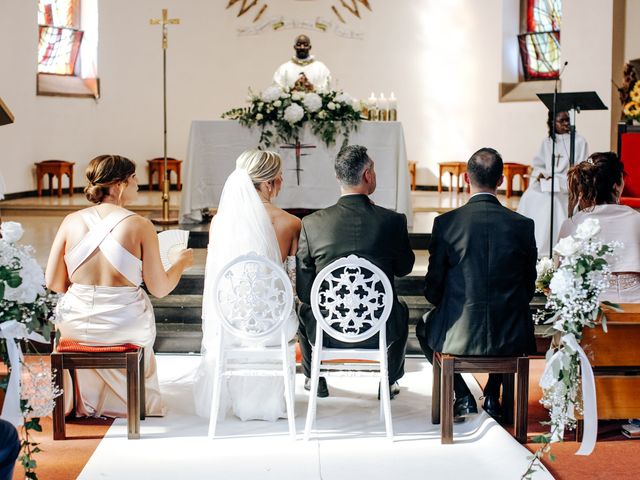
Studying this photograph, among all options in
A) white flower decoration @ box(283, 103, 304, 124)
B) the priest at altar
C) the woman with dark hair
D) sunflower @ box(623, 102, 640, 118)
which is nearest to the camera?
the woman with dark hair

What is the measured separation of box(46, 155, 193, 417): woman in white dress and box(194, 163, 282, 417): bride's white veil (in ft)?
0.96

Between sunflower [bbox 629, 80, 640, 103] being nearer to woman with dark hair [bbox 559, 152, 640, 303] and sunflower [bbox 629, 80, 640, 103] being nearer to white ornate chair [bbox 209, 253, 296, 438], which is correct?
woman with dark hair [bbox 559, 152, 640, 303]

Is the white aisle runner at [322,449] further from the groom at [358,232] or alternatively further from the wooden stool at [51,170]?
the wooden stool at [51,170]

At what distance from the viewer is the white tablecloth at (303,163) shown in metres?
8.73

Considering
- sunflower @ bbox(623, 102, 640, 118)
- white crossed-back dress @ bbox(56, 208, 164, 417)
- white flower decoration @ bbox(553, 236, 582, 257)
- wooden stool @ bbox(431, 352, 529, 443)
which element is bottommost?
wooden stool @ bbox(431, 352, 529, 443)

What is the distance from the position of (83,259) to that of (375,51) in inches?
398

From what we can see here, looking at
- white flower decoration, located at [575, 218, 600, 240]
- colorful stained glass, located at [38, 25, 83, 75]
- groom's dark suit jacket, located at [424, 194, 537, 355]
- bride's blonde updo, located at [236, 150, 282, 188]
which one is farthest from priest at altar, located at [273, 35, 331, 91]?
white flower decoration, located at [575, 218, 600, 240]

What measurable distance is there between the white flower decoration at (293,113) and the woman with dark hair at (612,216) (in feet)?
13.5

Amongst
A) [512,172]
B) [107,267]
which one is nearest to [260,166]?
[107,267]

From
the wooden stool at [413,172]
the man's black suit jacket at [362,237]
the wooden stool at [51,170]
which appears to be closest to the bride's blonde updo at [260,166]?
the man's black suit jacket at [362,237]

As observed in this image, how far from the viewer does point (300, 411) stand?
4.79 meters

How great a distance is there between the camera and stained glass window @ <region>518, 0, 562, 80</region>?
513 inches

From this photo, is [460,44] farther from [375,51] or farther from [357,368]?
[357,368]

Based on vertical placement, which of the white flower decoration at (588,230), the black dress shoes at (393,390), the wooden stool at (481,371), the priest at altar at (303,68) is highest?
the priest at altar at (303,68)
